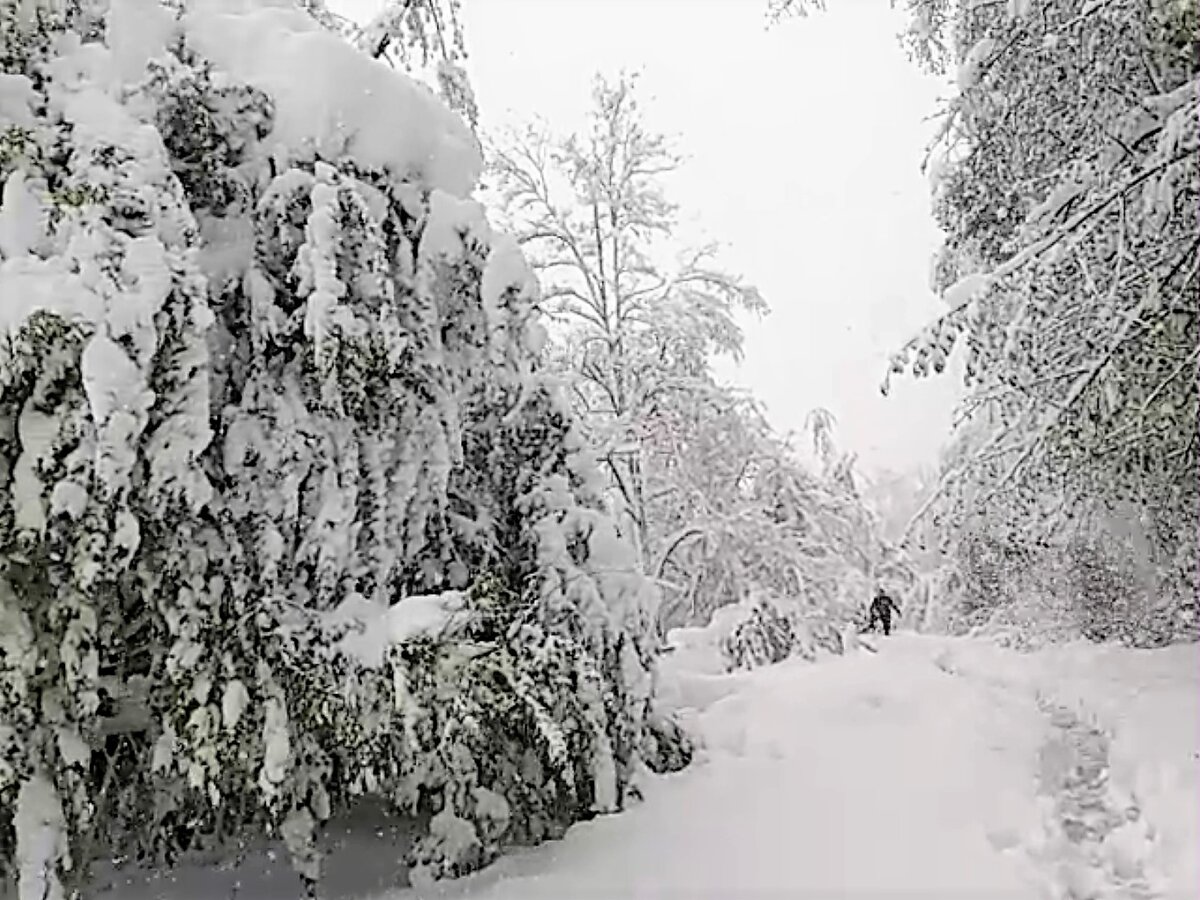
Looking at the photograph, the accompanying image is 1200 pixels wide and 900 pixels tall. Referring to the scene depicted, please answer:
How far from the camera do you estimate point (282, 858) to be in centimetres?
400

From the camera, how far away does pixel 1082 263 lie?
14.3 feet

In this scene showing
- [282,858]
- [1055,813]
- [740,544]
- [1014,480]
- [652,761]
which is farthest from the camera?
[740,544]

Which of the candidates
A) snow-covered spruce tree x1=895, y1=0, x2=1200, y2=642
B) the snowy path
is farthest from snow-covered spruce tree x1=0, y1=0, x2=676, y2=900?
snow-covered spruce tree x1=895, y1=0, x2=1200, y2=642

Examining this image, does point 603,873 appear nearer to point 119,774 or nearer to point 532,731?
point 532,731

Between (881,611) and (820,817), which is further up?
(881,611)

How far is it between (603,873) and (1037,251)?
2.76 meters

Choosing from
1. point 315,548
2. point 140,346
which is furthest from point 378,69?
point 315,548

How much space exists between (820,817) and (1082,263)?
242 cm

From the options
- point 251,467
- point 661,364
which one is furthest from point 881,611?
point 251,467

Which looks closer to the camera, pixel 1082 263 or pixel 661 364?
pixel 1082 263

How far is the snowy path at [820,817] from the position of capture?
3.58m

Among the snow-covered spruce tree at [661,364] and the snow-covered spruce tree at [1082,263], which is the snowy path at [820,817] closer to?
the snow-covered spruce tree at [1082,263]

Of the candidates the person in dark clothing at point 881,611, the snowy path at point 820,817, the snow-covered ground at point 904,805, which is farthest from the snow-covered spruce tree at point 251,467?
the person in dark clothing at point 881,611

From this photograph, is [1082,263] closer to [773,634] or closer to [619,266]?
[773,634]
